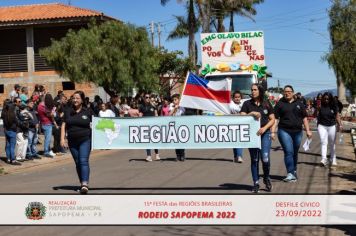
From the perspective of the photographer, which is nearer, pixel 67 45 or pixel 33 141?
pixel 33 141

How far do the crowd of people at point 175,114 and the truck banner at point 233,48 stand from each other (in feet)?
13.0

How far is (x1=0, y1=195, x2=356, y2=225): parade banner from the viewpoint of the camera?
295 inches

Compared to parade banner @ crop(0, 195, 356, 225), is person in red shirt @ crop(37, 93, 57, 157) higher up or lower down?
higher up

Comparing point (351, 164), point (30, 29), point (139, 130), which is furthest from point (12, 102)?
point (30, 29)

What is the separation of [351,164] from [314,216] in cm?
680

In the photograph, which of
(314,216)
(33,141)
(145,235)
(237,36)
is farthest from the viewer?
(237,36)

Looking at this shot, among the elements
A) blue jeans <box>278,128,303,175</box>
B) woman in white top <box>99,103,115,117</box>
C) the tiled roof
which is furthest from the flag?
the tiled roof

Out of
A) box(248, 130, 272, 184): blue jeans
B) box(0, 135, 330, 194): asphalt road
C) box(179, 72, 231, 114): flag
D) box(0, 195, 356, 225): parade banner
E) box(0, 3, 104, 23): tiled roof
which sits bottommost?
box(0, 135, 330, 194): asphalt road

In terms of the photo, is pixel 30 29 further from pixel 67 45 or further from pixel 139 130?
pixel 139 130

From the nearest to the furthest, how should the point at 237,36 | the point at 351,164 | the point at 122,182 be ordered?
the point at 122,182
the point at 351,164
the point at 237,36

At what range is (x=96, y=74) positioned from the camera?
2581 centimetres

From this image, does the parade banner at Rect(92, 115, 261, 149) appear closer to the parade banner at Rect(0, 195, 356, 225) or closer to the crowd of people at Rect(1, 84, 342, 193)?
the crowd of people at Rect(1, 84, 342, 193)

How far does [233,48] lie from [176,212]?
46.1 ft

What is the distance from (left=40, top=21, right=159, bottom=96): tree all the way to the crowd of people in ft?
15.1
